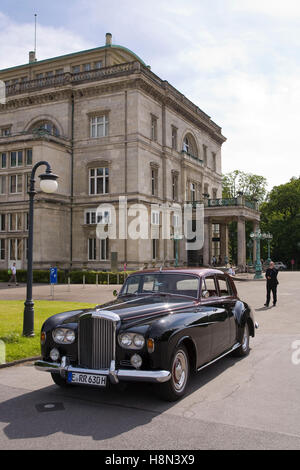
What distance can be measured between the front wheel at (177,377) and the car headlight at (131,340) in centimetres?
52

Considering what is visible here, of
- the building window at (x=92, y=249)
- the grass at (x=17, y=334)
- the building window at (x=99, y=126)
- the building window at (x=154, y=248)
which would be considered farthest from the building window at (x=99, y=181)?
the grass at (x=17, y=334)

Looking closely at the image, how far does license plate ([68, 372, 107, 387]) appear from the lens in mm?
5602

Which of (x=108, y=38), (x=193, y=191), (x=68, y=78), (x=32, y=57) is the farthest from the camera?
(x=32, y=57)

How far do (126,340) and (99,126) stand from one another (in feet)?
122

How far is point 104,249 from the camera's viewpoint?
3956cm

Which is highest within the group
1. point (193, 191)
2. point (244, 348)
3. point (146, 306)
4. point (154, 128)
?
point (154, 128)

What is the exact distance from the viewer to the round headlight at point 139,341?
5.69 meters

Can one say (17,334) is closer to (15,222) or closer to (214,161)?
(15,222)

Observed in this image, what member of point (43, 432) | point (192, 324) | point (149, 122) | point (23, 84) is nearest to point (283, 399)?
point (192, 324)

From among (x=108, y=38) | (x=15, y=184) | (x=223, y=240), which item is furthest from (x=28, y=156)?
(x=223, y=240)

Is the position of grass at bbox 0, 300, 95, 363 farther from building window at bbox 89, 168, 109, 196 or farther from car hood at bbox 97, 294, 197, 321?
building window at bbox 89, 168, 109, 196

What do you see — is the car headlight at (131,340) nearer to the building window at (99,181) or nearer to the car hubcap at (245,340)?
the car hubcap at (245,340)

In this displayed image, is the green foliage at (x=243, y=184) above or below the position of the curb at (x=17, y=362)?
above

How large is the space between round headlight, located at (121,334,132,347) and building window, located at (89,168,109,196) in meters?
34.6
